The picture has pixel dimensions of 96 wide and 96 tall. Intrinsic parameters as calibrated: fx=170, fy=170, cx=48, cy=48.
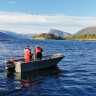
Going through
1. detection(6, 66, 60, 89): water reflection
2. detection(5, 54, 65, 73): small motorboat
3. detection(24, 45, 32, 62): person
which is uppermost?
detection(24, 45, 32, 62): person

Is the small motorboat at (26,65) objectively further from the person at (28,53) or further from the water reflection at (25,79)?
the person at (28,53)

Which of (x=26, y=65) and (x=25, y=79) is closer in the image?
(x=25, y=79)

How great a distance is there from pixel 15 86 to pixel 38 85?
2012mm

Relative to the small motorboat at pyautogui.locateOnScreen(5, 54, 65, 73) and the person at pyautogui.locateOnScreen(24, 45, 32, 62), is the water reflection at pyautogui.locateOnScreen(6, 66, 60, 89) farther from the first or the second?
the person at pyautogui.locateOnScreen(24, 45, 32, 62)

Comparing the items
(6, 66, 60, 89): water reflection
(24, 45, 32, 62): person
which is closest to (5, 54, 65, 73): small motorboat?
(6, 66, 60, 89): water reflection

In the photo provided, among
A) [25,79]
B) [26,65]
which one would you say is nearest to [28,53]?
[26,65]

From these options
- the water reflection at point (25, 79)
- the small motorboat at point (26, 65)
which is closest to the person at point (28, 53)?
the small motorboat at point (26, 65)

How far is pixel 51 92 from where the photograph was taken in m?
13.1

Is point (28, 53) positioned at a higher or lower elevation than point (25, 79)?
higher

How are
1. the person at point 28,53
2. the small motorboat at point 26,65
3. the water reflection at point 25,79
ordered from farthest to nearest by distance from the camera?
the person at point 28,53 < the small motorboat at point 26,65 < the water reflection at point 25,79

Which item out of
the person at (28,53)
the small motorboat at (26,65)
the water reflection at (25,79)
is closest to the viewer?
the water reflection at (25,79)

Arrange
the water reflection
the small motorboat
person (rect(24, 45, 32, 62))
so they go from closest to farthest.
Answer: the water reflection → the small motorboat → person (rect(24, 45, 32, 62))

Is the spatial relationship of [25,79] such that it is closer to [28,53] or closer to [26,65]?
[26,65]

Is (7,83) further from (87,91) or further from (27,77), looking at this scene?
(87,91)
